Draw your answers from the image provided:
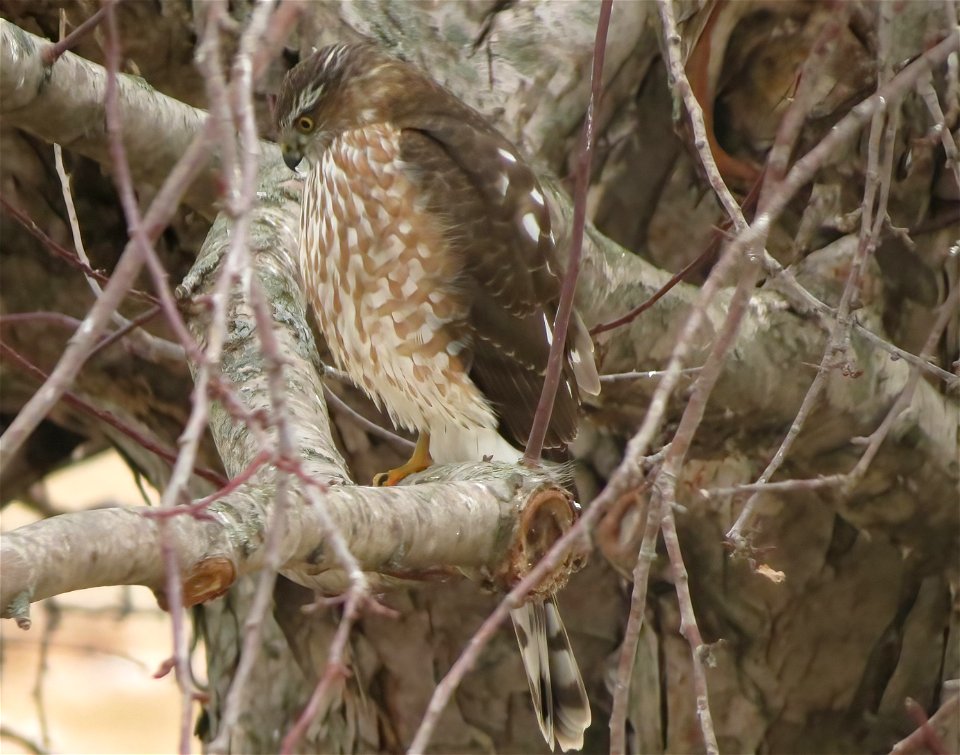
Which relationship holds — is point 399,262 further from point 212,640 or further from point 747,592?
point 212,640

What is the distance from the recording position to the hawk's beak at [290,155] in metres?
3.77

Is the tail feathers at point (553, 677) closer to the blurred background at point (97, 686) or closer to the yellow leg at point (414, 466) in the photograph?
the yellow leg at point (414, 466)

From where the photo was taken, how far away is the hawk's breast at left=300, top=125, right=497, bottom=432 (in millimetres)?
3467

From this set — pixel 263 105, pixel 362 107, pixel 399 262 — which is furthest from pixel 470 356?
pixel 263 105

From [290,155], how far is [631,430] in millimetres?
1350

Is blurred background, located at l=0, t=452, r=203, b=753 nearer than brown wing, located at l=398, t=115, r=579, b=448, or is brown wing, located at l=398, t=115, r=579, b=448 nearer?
brown wing, located at l=398, t=115, r=579, b=448

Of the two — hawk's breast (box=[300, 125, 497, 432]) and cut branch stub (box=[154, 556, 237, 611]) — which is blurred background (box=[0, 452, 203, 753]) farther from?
cut branch stub (box=[154, 556, 237, 611])

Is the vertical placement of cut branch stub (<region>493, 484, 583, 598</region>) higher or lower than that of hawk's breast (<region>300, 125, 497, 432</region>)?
lower

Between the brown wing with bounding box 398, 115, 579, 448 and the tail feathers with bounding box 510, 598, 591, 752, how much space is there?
46 cm

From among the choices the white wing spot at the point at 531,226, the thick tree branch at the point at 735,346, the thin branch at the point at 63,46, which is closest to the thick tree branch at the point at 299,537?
the white wing spot at the point at 531,226

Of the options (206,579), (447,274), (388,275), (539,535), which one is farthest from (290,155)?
(206,579)

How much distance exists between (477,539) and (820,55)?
1173 millimetres

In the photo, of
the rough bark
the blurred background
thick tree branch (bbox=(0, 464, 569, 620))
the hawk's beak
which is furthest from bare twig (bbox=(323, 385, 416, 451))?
the blurred background

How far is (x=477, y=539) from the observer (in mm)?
2580
